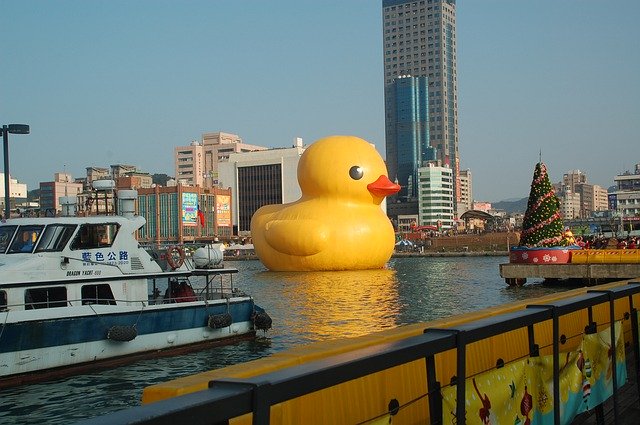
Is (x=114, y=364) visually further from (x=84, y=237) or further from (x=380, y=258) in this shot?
(x=380, y=258)

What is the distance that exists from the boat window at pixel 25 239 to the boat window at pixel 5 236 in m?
0.15

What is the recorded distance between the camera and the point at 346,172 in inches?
2172

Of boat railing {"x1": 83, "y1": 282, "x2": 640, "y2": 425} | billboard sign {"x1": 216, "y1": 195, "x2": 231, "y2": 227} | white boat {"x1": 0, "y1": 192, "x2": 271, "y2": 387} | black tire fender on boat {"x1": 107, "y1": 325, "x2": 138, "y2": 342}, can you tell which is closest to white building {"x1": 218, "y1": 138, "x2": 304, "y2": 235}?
billboard sign {"x1": 216, "y1": 195, "x2": 231, "y2": 227}

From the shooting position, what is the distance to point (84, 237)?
66.8ft

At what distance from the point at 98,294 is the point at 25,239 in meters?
2.40

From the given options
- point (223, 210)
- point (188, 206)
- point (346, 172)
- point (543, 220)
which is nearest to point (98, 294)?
point (543, 220)

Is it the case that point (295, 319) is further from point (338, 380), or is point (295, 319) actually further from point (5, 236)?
point (338, 380)

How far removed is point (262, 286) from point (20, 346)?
30.8m

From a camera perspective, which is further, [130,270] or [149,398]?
[130,270]

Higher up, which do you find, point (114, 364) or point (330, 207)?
point (330, 207)

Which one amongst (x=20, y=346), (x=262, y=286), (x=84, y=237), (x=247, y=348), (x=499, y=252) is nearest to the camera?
(x=20, y=346)

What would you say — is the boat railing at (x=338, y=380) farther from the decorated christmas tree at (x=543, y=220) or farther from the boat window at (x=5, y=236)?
the decorated christmas tree at (x=543, y=220)

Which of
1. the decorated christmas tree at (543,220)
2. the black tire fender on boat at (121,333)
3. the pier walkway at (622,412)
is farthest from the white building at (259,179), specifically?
the pier walkway at (622,412)

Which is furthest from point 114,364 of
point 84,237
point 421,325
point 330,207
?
point 330,207
